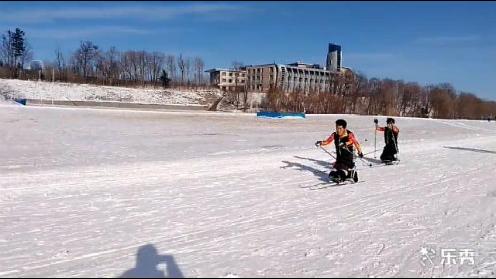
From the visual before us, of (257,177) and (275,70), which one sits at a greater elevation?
(275,70)

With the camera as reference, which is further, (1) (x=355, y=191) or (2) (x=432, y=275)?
(1) (x=355, y=191)

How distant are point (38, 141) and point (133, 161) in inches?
303

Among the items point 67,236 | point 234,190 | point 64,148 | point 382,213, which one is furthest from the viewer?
point 64,148

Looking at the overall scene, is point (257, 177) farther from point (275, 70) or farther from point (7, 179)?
point (275, 70)

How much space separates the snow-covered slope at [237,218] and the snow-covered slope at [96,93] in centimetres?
7195

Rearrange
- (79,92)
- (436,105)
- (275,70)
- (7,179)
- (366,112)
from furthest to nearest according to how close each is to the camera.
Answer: (275,70) → (436,105) → (366,112) → (79,92) → (7,179)

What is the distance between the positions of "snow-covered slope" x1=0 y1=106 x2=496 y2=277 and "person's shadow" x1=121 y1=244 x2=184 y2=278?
0.09ft

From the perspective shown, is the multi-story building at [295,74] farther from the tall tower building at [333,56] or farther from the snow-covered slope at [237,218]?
the snow-covered slope at [237,218]

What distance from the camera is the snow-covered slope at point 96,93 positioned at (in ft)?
258

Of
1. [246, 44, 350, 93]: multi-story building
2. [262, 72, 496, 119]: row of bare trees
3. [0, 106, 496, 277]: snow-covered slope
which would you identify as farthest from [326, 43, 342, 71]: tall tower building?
[0, 106, 496, 277]: snow-covered slope

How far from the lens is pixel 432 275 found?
4.95m

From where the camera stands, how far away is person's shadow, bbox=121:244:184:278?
15.8ft

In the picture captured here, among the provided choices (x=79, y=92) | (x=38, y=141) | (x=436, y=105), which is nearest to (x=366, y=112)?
(x=436, y=105)

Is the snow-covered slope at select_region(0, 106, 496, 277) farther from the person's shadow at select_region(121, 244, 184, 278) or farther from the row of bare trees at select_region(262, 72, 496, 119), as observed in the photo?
the row of bare trees at select_region(262, 72, 496, 119)
